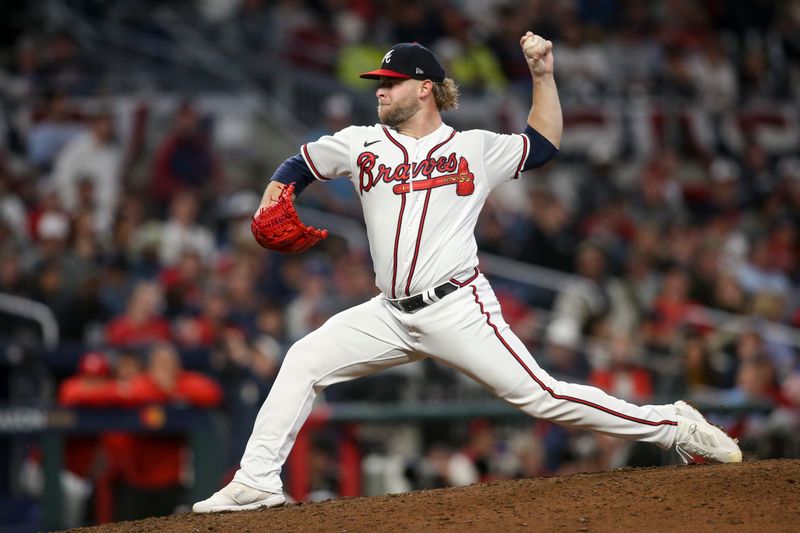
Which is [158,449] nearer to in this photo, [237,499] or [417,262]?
[237,499]

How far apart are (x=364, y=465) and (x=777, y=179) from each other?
838 cm

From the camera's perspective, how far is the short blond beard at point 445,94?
16.2ft

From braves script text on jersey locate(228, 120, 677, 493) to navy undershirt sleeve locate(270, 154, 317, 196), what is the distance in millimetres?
42

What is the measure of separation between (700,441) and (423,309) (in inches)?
53.4

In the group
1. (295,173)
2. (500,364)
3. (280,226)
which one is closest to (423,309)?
(500,364)

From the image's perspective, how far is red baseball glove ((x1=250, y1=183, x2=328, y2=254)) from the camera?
4754mm

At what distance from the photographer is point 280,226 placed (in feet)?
15.6

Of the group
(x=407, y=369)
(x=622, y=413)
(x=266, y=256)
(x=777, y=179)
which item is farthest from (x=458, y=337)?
(x=777, y=179)

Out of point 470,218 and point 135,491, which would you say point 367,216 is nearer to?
point 470,218

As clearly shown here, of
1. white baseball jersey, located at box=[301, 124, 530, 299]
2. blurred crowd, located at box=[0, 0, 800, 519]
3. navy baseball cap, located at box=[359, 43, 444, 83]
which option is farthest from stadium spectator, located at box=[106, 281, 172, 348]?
navy baseball cap, located at box=[359, 43, 444, 83]

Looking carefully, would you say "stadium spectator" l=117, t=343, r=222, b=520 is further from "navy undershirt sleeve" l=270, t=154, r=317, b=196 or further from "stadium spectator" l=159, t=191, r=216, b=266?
"navy undershirt sleeve" l=270, t=154, r=317, b=196

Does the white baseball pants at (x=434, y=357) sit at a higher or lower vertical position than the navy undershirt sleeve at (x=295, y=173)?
lower

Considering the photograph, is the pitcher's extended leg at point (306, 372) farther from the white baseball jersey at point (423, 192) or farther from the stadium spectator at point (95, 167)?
the stadium spectator at point (95, 167)

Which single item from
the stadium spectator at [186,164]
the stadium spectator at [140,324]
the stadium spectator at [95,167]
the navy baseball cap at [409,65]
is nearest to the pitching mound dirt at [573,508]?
the navy baseball cap at [409,65]
